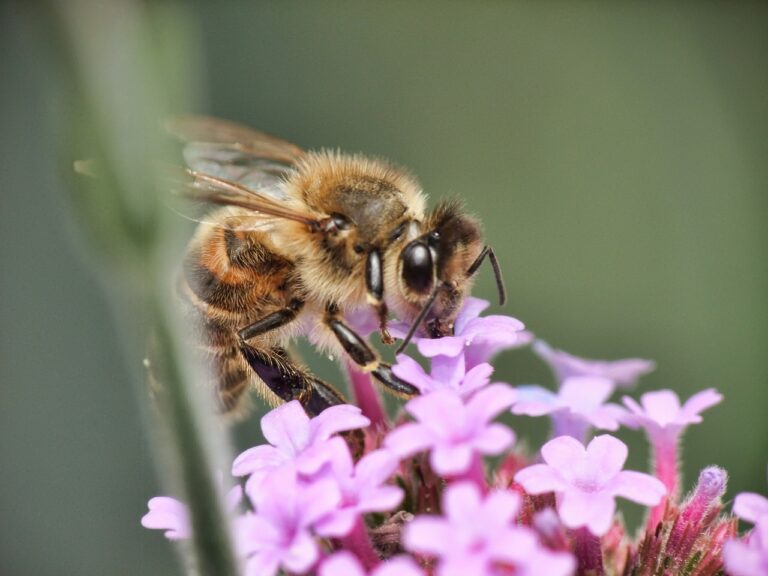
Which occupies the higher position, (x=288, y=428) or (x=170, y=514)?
(x=288, y=428)

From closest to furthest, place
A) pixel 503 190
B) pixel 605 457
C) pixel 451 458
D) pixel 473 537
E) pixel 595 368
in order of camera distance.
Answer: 1. pixel 473 537
2. pixel 451 458
3. pixel 605 457
4. pixel 595 368
5. pixel 503 190

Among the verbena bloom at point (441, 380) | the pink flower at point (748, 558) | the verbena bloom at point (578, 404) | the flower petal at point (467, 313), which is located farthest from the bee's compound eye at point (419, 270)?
the pink flower at point (748, 558)

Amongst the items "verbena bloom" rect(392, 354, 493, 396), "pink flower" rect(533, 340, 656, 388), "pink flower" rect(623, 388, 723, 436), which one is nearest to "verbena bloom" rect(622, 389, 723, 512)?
"pink flower" rect(623, 388, 723, 436)

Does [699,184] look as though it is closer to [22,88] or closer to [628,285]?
[628,285]

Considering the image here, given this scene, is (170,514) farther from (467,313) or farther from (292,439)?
(467,313)

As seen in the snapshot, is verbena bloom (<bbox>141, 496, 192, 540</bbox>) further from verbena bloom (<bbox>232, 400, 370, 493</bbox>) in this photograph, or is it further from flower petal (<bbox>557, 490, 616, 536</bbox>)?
flower petal (<bbox>557, 490, 616, 536</bbox>)

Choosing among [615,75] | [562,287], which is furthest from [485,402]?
[615,75]

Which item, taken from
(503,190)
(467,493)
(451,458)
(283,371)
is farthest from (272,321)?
(503,190)
